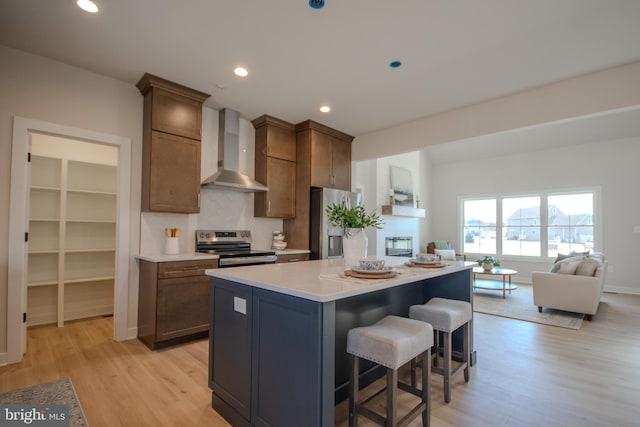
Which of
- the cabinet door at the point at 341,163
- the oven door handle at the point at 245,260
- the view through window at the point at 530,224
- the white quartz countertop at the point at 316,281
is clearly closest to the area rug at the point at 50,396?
the white quartz countertop at the point at 316,281

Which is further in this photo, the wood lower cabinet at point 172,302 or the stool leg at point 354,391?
the wood lower cabinet at point 172,302

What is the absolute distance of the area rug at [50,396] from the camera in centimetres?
200

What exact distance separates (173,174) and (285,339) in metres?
2.54

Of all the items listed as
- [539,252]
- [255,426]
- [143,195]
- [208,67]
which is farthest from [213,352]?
[539,252]

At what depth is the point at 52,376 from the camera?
242 centimetres

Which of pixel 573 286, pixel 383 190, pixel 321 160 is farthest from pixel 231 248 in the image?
pixel 573 286

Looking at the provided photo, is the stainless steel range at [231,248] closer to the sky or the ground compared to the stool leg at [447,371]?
closer to the sky

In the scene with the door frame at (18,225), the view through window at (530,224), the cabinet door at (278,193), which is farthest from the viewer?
the view through window at (530,224)

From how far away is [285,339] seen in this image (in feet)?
5.02

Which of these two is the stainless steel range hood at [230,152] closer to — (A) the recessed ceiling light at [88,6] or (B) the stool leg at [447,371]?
(A) the recessed ceiling light at [88,6]

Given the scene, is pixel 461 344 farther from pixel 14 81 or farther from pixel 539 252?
pixel 539 252

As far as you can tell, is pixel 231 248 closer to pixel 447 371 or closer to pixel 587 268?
pixel 447 371

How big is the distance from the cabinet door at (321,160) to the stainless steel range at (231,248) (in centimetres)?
126

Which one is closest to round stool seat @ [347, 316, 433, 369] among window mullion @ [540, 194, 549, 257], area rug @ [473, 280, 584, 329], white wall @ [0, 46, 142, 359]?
white wall @ [0, 46, 142, 359]
